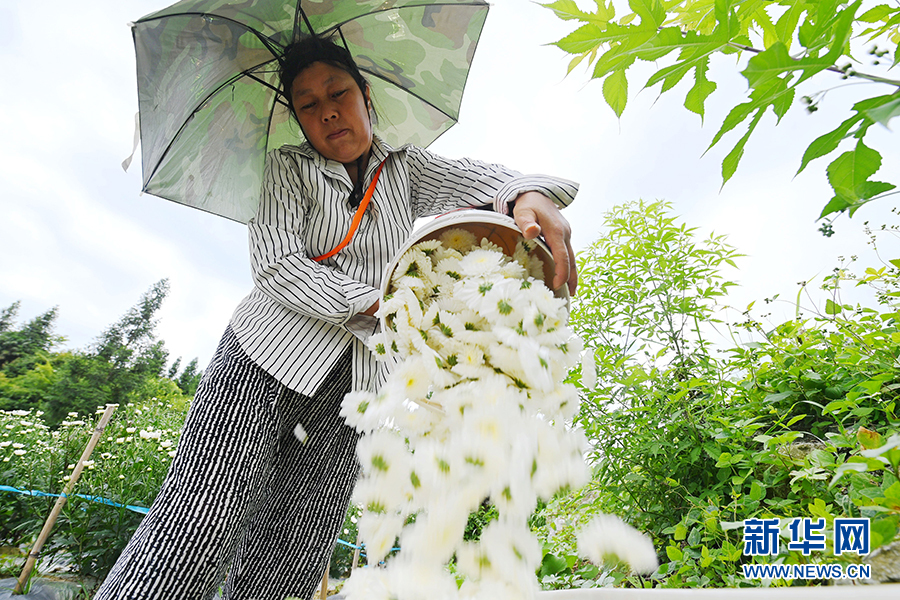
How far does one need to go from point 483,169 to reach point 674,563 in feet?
4.03

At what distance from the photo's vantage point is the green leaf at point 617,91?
640 mm

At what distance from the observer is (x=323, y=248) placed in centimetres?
118

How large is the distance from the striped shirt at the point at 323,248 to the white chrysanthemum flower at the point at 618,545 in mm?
663

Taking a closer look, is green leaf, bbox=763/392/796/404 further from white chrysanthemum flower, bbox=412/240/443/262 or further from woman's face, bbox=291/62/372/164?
woman's face, bbox=291/62/372/164

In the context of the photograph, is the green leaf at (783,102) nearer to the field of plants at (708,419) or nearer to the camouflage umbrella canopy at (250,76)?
the field of plants at (708,419)

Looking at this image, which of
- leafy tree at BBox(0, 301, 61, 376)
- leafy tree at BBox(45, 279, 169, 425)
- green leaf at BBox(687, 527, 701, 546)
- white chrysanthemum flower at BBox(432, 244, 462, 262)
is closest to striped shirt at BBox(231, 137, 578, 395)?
white chrysanthemum flower at BBox(432, 244, 462, 262)

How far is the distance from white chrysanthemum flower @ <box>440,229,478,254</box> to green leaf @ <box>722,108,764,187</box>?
0.43 meters

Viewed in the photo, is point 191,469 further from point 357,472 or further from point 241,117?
point 241,117

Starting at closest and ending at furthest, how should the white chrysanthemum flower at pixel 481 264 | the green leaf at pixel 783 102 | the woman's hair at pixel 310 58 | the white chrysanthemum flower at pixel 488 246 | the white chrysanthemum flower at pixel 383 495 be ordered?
the green leaf at pixel 783 102, the white chrysanthemum flower at pixel 383 495, the white chrysanthemum flower at pixel 481 264, the white chrysanthemum flower at pixel 488 246, the woman's hair at pixel 310 58

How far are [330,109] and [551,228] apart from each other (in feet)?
2.37

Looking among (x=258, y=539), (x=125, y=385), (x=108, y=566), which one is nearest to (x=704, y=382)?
(x=258, y=539)

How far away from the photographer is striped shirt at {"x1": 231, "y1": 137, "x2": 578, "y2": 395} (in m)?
1.04

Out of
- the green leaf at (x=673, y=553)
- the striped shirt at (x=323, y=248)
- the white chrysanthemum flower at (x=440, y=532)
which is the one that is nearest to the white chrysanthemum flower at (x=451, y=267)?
the striped shirt at (x=323, y=248)

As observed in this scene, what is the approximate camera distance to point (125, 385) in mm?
27656
